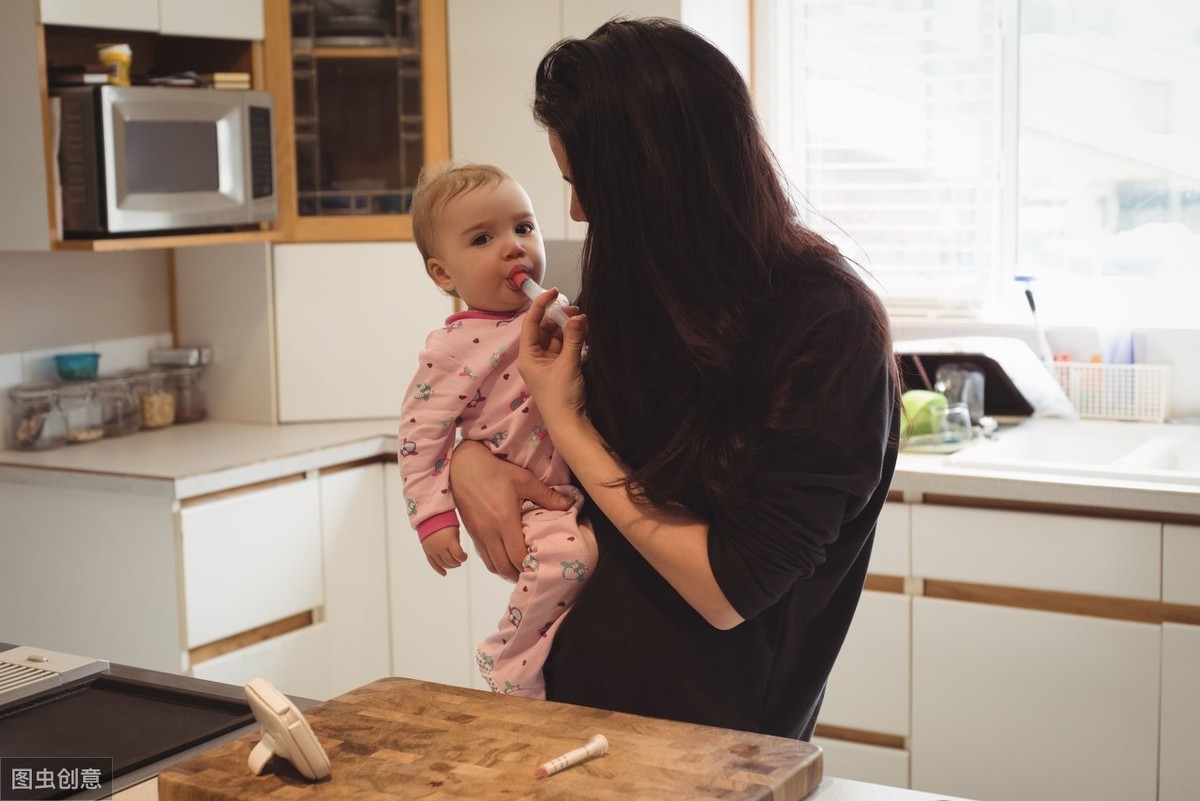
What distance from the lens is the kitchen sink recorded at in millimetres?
2684

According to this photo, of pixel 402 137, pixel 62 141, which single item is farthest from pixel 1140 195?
pixel 62 141

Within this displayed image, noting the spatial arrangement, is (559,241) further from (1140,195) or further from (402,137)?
(1140,195)

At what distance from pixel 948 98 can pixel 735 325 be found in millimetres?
2211

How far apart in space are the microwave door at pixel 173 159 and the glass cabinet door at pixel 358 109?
0.20 m

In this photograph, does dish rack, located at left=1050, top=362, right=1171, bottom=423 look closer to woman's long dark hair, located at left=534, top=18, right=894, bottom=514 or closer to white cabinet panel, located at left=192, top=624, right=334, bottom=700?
white cabinet panel, located at left=192, top=624, right=334, bottom=700

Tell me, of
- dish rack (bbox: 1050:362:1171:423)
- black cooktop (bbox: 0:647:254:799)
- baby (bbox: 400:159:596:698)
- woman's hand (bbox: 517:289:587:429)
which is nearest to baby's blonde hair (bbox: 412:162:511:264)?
baby (bbox: 400:159:596:698)

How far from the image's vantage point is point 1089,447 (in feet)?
9.50

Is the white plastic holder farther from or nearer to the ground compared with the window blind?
nearer to the ground

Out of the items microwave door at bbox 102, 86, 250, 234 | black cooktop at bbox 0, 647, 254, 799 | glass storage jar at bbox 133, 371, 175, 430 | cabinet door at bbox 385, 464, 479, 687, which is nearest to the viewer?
black cooktop at bbox 0, 647, 254, 799

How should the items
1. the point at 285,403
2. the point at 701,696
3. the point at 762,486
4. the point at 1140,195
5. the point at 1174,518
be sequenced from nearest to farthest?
the point at 762,486 < the point at 701,696 < the point at 1174,518 < the point at 1140,195 < the point at 285,403

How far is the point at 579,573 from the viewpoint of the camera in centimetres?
142

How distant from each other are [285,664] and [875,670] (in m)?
1.23

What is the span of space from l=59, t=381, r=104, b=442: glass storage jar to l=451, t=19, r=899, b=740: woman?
200 cm

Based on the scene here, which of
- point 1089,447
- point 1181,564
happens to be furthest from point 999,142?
point 1181,564
